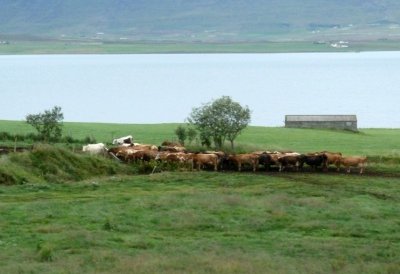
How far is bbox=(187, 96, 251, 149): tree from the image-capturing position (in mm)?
42969

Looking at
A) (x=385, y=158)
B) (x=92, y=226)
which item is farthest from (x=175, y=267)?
(x=385, y=158)

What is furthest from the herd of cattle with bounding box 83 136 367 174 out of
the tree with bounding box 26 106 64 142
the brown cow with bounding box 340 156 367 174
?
the tree with bounding box 26 106 64 142

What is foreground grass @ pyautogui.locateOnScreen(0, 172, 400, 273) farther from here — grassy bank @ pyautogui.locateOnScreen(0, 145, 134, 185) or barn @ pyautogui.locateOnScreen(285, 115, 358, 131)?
barn @ pyautogui.locateOnScreen(285, 115, 358, 131)

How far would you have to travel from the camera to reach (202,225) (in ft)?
78.0

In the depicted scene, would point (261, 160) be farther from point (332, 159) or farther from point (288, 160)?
point (332, 159)

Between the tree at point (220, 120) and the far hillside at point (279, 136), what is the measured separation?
3.49 ft

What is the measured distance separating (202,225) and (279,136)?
3441 cm

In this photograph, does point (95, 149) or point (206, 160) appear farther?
point (95, 149)

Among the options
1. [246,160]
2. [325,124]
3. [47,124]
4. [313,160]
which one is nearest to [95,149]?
[47,124]

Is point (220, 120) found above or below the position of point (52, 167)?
above

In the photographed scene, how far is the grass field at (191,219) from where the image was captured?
18.8 meters

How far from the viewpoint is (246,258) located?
19.1 metres

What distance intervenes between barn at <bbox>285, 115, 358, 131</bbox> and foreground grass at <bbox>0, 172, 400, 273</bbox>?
105ft

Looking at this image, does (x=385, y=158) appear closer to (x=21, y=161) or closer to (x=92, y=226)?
(x=21, y=161)
